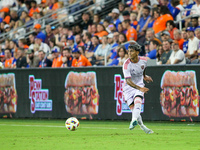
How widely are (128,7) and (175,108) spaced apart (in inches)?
298

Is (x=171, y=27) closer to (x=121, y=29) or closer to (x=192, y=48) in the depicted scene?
(x=192, y=48)

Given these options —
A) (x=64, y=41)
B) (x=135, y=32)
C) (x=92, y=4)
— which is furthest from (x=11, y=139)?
(x=92, y=4)

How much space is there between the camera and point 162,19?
60.9 ft

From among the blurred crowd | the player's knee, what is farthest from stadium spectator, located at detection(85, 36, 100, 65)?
the player's knee

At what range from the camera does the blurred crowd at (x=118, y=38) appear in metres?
16.6

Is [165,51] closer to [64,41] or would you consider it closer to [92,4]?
[64,41]

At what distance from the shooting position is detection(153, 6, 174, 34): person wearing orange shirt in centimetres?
1853

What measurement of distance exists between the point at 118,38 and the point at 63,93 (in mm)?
3127

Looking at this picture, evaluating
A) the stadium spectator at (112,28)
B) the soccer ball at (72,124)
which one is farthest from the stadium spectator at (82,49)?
the soccer ball at (72,124)

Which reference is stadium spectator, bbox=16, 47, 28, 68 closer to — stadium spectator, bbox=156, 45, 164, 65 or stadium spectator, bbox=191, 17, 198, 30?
stadium spectator, bbox=156, 45, 164, 65

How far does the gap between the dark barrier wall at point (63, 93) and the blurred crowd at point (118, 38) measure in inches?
28.0

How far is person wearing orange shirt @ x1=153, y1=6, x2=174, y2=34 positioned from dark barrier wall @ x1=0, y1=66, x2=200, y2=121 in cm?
305

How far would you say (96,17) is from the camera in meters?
22.5

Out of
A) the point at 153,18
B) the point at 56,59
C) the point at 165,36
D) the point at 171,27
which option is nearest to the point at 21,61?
the point at 56,59
